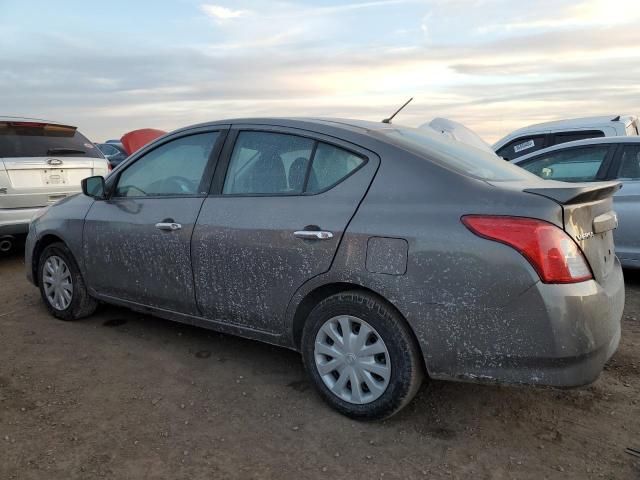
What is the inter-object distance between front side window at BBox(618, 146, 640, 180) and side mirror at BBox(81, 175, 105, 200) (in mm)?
4741

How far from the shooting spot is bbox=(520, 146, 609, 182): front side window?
576 cm

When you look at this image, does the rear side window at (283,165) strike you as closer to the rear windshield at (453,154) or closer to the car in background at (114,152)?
the rear windshield at (453,154)

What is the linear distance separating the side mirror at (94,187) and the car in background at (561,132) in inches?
257

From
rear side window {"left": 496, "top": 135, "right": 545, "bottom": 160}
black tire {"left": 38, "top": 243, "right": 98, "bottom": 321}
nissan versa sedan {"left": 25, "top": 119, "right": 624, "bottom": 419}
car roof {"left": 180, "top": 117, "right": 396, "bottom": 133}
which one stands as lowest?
black tire {"left": 38, "top": 243, "right": 98, "bottom": 321}

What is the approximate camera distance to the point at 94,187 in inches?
166

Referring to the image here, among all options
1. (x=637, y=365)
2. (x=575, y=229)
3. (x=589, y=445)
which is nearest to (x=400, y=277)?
(x=575, y=229)

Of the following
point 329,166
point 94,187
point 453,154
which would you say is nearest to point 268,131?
point 329,166

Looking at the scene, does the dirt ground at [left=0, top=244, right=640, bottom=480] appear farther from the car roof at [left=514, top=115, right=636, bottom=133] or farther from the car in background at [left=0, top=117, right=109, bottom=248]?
the car roof at [left=514, top=115, right=636, bottom=133]

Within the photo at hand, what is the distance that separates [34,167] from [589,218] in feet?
19.1

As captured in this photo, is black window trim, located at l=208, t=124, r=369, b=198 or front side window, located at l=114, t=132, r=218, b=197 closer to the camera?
black window trim, located at l=208, t=124, r=369, b=198

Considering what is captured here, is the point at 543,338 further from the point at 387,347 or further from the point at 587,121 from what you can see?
the point at 587,121

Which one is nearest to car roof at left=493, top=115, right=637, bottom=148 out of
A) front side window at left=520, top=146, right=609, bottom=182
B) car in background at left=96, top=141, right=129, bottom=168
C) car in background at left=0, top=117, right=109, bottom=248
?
front side window at left=520, top=146, right=609, bottom=182

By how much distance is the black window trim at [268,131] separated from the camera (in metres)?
3.01

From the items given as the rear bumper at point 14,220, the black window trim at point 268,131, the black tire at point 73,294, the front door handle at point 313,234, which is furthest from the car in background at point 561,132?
the rear bumper at point 14,220
